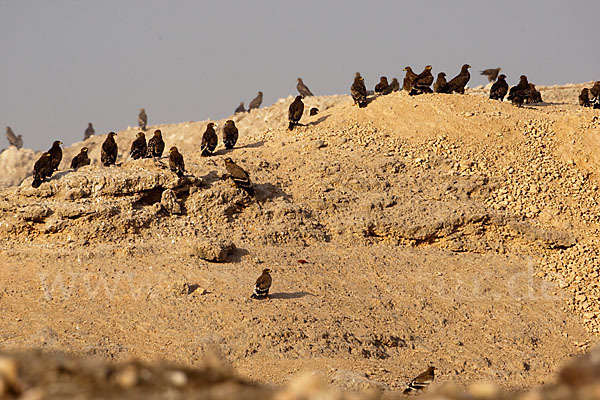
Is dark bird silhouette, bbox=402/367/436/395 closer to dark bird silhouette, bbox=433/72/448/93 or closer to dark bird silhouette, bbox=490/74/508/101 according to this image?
dark bird silhouette, bbox=433/72/448/93

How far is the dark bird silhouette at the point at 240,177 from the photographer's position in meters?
16.6

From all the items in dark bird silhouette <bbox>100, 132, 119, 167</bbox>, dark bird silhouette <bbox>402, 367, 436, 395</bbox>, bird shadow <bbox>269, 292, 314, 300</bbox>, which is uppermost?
dark bird silhouette <bbox>100, 132, 119, 167</bbox>

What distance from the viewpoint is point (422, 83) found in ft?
70.3

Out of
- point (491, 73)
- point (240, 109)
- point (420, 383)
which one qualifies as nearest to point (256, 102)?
point (240, 109)

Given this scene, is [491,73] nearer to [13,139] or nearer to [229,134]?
[229,134]

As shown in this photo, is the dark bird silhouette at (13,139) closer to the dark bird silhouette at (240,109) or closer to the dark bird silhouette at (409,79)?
the dark bird silhouette at (240,109)

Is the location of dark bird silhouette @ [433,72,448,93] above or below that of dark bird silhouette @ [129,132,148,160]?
above

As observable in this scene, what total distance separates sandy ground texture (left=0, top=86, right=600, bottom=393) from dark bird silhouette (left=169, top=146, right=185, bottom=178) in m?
0.19

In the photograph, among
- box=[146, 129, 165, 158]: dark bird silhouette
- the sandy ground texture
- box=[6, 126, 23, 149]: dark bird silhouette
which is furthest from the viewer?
box=[6, 126, 23, 149]: dark bird silhouette

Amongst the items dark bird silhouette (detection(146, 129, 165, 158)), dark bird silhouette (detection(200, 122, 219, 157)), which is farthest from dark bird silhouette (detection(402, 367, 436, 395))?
dark bird silhouette (detection(146, 129, 165, 158))

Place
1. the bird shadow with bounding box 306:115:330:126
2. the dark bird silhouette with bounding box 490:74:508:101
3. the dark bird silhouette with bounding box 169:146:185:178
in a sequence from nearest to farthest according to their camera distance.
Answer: the dark bird silhouette with bounding box 169:146:185:178 → the bird shadow with bounding box 306:115:330:126 → the dark bird silhouette with bounding box 490:74:508:101

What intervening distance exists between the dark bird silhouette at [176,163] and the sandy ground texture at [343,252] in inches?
7.4

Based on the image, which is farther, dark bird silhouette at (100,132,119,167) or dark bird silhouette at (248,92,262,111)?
dark bird silhouette at (248,92,262,111)

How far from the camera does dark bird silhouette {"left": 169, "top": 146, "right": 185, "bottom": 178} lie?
16344 mm
